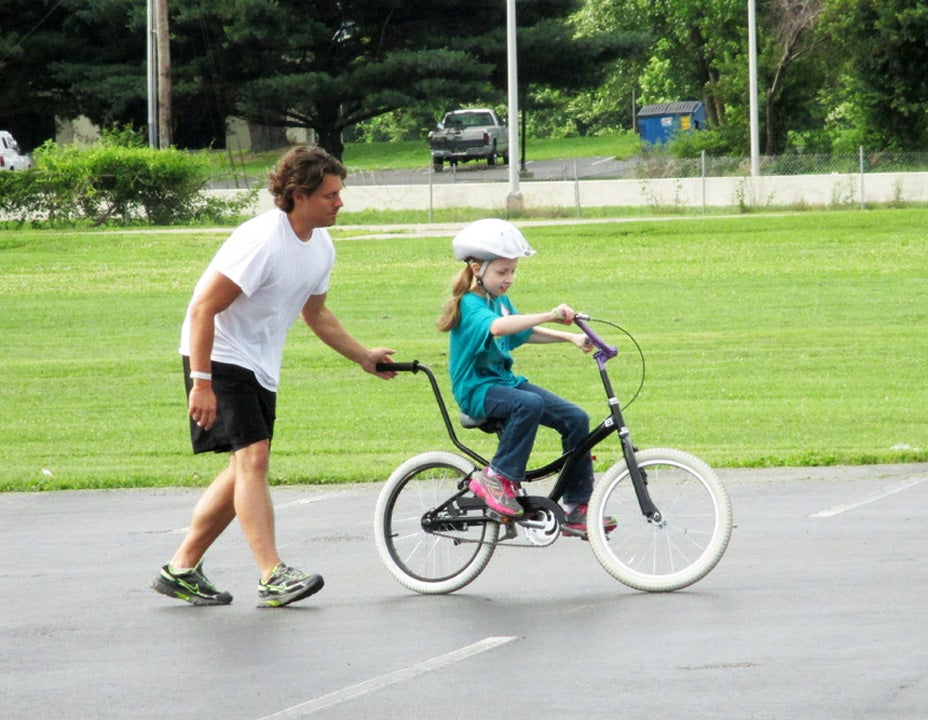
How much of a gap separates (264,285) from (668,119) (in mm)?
68121

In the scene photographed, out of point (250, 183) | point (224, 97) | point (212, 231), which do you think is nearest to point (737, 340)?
point (212, 231)

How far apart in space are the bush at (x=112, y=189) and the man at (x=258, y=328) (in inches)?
1381

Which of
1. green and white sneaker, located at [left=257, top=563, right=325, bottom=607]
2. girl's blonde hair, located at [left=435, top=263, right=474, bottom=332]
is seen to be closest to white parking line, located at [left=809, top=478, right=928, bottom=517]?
girl's blonde hair, located at [left=435, top=263, right=474, bottom=332]

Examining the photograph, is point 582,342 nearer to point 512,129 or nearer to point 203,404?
point 203,404

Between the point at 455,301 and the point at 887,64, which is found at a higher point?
the point at 887,64

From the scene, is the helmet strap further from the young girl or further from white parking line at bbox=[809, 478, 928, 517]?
white parking line at bbox=[809, 478, 928, 517]

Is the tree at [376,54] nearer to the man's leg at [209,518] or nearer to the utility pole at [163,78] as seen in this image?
the utility pole at [163,78]

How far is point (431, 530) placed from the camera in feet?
25.1

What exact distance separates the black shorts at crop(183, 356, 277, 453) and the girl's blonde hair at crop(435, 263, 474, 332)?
2.58ft

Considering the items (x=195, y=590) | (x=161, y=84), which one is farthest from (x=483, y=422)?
(x=161, y=84)

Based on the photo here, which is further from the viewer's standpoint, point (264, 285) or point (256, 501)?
point (256, 501)

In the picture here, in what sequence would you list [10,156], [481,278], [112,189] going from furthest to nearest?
[10,156], [112,189], [481,278]

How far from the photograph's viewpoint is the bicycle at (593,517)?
23.6 feet

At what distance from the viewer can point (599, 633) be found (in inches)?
255
